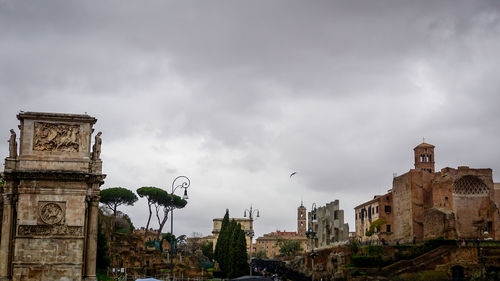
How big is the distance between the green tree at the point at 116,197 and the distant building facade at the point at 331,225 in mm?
28628

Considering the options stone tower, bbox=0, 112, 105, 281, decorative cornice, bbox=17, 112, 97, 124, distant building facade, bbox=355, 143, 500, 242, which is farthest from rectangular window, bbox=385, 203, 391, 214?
decorative cornice, bbox=17, 112, 97, 124

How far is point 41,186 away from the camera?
32281 millimetres

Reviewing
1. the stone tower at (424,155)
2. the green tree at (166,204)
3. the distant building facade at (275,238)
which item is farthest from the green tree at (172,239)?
the distant building facade at (275,238)

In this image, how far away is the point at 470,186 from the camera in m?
62.6

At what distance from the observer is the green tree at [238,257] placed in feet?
177

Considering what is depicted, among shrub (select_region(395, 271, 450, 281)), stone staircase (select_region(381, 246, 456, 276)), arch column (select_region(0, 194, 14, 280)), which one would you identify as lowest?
shrub (select_region(395, 271, 450, 281))

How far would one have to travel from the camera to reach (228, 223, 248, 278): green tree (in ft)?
177

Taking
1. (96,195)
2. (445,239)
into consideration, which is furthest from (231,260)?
Result: (96,195)

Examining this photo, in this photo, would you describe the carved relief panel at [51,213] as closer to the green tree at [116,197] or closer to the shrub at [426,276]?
the shrub at [426,276]

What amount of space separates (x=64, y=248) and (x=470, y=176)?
1809 inches

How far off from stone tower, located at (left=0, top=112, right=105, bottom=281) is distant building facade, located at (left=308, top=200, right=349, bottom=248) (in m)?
32.6

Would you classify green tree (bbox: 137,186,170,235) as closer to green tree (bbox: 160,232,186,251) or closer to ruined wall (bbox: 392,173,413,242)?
green tree (bbox: 160,232,186,251)

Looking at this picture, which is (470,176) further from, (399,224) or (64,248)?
(64,248)

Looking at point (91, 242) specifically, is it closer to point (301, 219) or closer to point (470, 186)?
point (470, 186)
